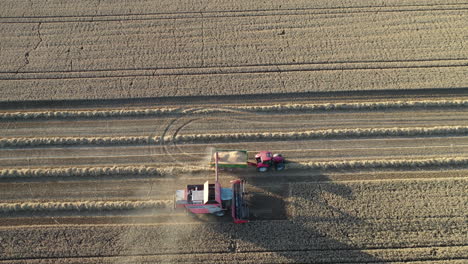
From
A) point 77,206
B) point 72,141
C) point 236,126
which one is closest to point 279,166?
point 236,126

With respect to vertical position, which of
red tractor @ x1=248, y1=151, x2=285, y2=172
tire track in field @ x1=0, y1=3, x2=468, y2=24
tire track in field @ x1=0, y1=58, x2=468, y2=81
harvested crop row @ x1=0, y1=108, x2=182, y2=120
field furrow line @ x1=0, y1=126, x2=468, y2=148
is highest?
tire track in field @ x1=0, y1=3, x2=468, y2=24

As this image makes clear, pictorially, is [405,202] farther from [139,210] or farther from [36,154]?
[36,154]

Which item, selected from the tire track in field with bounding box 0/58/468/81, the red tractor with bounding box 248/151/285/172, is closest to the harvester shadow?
the red tractor with bounding box 248/151/285/172

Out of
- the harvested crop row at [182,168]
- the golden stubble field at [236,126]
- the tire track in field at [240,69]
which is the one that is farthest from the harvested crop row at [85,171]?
the tire track in field at [240,69]

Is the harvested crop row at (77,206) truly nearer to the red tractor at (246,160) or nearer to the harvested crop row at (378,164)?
the red tractor at (246,160)

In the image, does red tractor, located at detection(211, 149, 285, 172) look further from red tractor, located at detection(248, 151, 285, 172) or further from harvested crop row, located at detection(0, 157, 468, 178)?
harvested crop row, located at detection(0, 157, 468, 178)

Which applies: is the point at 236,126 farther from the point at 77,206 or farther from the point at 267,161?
the point at 77,206

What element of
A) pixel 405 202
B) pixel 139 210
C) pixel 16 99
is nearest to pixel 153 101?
pixel 139 210
